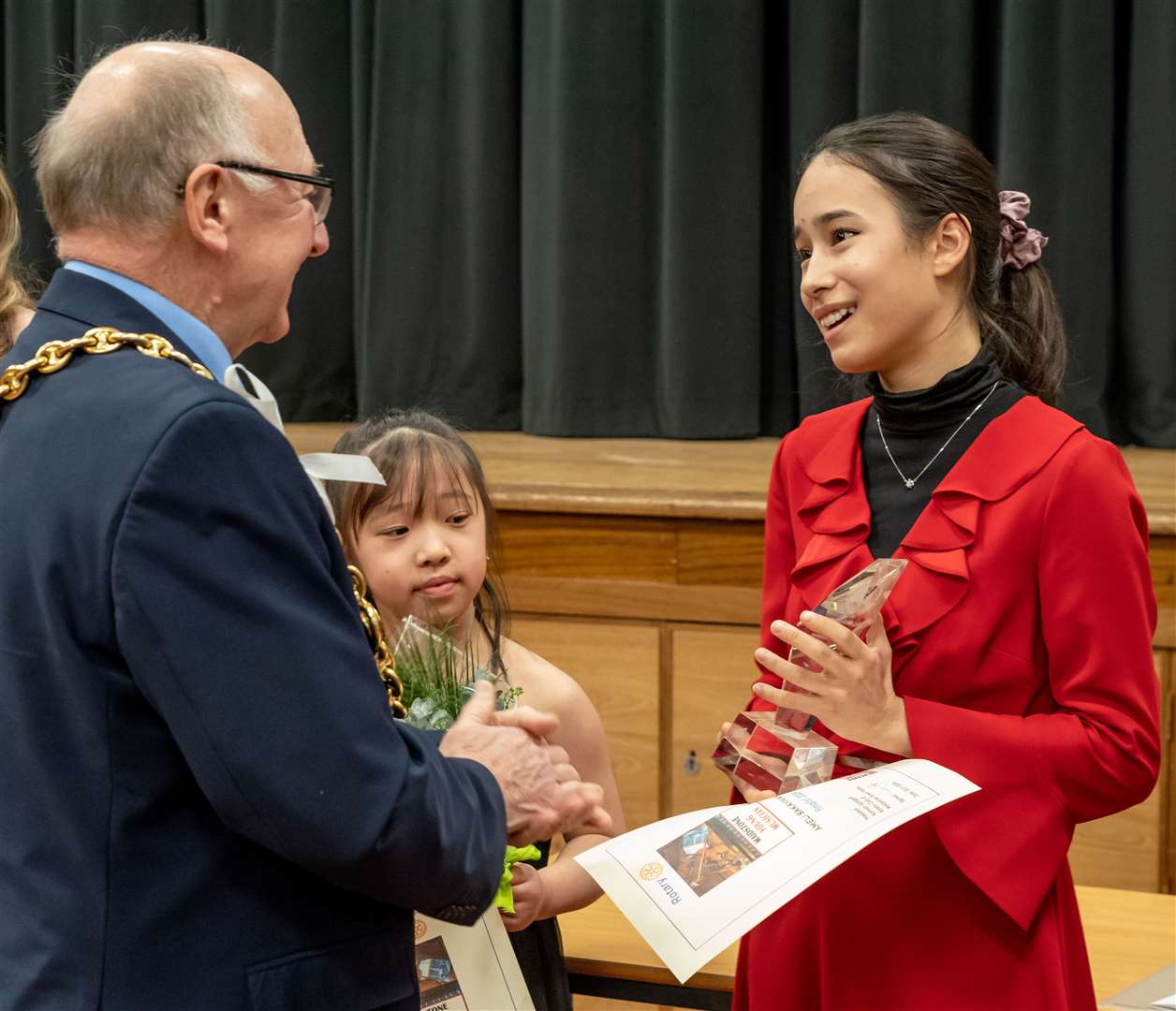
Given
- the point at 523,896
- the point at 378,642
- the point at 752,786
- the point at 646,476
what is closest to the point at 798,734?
the point at 752,786

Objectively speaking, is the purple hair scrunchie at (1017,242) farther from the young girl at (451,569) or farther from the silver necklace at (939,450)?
the young girl at (451,569)

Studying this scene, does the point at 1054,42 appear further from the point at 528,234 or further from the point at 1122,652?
the point at 1122,652

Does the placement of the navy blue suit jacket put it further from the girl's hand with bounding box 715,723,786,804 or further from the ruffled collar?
the ruffled collar

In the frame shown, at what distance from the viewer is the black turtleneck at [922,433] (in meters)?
1.70

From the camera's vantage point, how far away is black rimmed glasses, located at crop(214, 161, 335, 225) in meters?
1.23

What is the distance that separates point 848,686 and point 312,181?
2.33 ft

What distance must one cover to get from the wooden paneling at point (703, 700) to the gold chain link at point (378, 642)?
6.02 ft

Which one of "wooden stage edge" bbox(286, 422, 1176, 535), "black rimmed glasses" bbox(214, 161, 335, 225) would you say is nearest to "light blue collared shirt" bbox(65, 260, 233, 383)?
"black rimmed glasses" bbox(214, 161, 335, 225)

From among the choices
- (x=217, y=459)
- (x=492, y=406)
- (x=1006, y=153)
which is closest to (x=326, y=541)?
(x=217, y=459)

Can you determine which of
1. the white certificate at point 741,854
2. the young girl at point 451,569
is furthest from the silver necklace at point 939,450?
the young girl at point 451,569

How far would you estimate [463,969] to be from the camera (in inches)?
57.4

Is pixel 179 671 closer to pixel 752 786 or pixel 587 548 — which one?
pixel 752 786

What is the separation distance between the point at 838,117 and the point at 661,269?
611 millimetres

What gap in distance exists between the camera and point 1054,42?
378 cm
